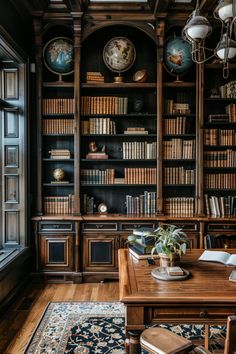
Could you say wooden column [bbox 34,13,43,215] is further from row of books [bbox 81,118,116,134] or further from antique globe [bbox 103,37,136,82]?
antique globe [bbox 103,37,136,82]

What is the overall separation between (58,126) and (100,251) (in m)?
1.63

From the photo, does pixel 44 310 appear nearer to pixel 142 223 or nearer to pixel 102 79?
pixel 142 223

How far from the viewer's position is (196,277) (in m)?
2.12

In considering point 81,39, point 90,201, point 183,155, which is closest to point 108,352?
point 90,201

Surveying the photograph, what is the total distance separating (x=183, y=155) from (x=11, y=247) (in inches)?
92.6

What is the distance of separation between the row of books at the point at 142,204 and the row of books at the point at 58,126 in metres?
1.14

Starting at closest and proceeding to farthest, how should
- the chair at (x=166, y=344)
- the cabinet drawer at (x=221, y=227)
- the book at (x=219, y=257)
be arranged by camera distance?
the chair at (x=166, y=344) < the book at (x=219, y=257) < the cabinet drawer at (x=221, y=227)

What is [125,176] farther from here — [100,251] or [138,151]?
[100,251]

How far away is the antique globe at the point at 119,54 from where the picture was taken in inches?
171

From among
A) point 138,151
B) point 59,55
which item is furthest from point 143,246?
point 59,55

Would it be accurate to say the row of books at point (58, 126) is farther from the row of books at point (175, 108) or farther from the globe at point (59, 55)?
the row of books at point (175, 108)

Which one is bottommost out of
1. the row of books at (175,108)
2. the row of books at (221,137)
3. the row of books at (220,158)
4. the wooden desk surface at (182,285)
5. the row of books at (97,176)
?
the wooden desk surface at (182,285)

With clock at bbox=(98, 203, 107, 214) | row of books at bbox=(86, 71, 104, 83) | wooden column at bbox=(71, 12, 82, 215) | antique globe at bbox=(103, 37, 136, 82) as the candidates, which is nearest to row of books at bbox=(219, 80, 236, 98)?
antique globe at bbox=(103, 37, 136, 82)

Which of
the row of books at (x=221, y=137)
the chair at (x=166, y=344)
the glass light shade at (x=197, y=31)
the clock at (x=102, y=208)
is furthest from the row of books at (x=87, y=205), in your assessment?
the chair at (x=166, y=344)
